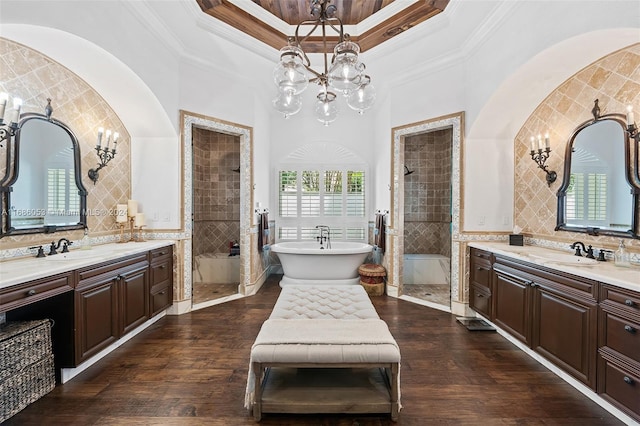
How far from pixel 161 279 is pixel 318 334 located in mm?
2391

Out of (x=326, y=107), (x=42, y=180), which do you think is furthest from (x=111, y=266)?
(x=326, y=107)

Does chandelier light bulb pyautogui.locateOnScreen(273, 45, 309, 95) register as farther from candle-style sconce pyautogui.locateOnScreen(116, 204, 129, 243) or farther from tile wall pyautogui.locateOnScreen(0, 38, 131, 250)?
candle-style sconce pyautogui.locateOnScreen(116, 204, 129, 243)

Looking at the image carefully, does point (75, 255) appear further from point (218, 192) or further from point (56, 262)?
point (218, 192)

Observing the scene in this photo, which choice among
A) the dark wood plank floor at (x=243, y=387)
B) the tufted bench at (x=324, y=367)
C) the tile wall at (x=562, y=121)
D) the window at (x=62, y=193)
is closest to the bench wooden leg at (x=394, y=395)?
the tufted bench at (x=324, y=367)

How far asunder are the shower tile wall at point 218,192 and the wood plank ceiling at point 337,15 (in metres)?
2.77

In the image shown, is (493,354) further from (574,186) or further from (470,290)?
(574,186)

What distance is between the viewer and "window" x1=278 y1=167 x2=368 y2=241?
5.78 metres

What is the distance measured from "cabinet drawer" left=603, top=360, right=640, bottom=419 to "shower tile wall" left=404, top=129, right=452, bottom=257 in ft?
12.9

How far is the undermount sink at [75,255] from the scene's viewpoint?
2.42m

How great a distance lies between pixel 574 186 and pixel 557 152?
415mm

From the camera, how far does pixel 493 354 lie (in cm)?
277


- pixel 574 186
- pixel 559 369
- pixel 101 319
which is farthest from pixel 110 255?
pixel 574 186

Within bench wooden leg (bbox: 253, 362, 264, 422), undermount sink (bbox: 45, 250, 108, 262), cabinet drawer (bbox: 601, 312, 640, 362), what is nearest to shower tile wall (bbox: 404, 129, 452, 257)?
cabinet drawer (bbox: 601, 312, 640, 362)

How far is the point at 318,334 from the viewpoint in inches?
75.2
